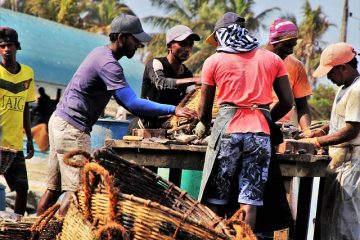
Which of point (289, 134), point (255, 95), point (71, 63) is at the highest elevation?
point (255, 95)

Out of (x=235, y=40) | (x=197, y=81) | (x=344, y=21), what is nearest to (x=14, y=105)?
(x=197, y=81)

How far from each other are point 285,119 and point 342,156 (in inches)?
44.0

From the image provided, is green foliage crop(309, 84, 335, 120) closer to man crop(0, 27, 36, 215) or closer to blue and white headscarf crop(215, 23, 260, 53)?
man crop(0, 27, 36, 215)

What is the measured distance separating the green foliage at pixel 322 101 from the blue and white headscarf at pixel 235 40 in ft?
106

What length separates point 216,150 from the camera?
6422 millimetres

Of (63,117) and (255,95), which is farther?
(63,117)

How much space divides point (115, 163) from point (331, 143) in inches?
79.6

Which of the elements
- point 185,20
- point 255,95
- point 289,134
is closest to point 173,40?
point 289,134

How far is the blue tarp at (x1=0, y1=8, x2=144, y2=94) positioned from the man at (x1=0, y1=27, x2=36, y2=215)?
1814 centimetres

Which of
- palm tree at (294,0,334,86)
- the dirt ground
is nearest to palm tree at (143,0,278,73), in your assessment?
palm tree at (294,0,334,86)

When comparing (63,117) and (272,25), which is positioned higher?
(272,25)

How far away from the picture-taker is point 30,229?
606 cm

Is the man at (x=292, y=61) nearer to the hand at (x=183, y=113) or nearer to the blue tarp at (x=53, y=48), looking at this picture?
the hand at (x=183, y=113)

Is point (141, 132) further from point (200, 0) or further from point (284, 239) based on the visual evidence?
point (200, 0)
